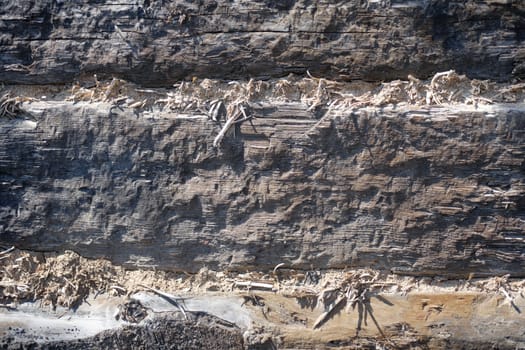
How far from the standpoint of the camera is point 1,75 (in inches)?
84.2

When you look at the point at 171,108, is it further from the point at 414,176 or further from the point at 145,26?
the point at 414,176

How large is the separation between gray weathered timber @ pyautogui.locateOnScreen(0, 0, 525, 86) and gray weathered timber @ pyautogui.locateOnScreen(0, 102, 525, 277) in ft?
0.48

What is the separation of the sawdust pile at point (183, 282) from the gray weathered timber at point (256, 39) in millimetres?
666

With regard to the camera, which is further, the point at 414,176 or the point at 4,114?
the point at 4,114

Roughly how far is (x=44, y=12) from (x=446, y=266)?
164cm

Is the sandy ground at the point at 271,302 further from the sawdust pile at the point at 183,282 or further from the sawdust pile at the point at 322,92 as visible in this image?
the sawdust pile at the point at 322,92

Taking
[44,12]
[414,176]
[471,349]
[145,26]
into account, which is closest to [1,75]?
[44,12]

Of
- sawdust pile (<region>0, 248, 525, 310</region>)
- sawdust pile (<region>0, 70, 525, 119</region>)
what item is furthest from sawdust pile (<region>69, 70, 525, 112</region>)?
sawdust pile (<region>0, 248, 525, 310</region>)

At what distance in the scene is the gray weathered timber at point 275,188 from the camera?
76.7 inches

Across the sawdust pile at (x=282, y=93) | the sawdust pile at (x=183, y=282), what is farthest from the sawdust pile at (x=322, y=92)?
the sawdust pile at (x=183, y=282)

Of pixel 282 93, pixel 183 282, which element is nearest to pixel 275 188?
pixel 282 93

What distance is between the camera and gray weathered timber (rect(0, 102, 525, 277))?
1947mm

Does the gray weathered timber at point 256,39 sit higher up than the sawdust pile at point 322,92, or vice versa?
the gray weathered timber at point 256,39

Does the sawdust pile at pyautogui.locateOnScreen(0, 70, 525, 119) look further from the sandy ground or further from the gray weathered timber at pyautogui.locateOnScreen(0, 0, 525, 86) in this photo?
the sandy ground
